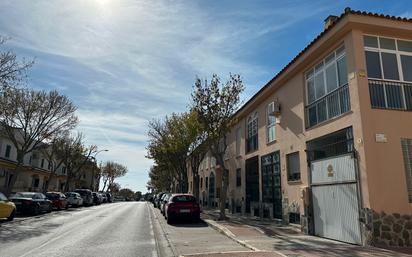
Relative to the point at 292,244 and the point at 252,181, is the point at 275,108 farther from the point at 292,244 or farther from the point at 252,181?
the point at 292,244

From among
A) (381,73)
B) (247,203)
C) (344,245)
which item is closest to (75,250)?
(344,245)

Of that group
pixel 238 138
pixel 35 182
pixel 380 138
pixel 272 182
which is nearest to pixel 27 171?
pixel 35 182

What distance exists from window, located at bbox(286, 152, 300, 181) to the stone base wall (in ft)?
17.1

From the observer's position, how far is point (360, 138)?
11.2m

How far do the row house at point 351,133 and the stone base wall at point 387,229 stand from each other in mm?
30

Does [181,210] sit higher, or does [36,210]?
[181,210]

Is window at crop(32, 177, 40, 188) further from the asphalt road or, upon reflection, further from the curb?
the curb

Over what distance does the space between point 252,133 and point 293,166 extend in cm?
650

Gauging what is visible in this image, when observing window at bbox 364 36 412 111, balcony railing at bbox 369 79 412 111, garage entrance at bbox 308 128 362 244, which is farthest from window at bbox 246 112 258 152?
balcony railing at bbox 369 79 412 111

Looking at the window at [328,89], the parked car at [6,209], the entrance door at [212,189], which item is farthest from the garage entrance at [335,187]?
→ the entrance door at [212,189]

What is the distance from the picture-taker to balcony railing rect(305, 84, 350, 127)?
1249cm

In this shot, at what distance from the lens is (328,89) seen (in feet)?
45.0

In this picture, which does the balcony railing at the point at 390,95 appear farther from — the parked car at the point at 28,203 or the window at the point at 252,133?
the parked car at the point at 28,203

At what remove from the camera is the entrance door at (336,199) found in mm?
11375
